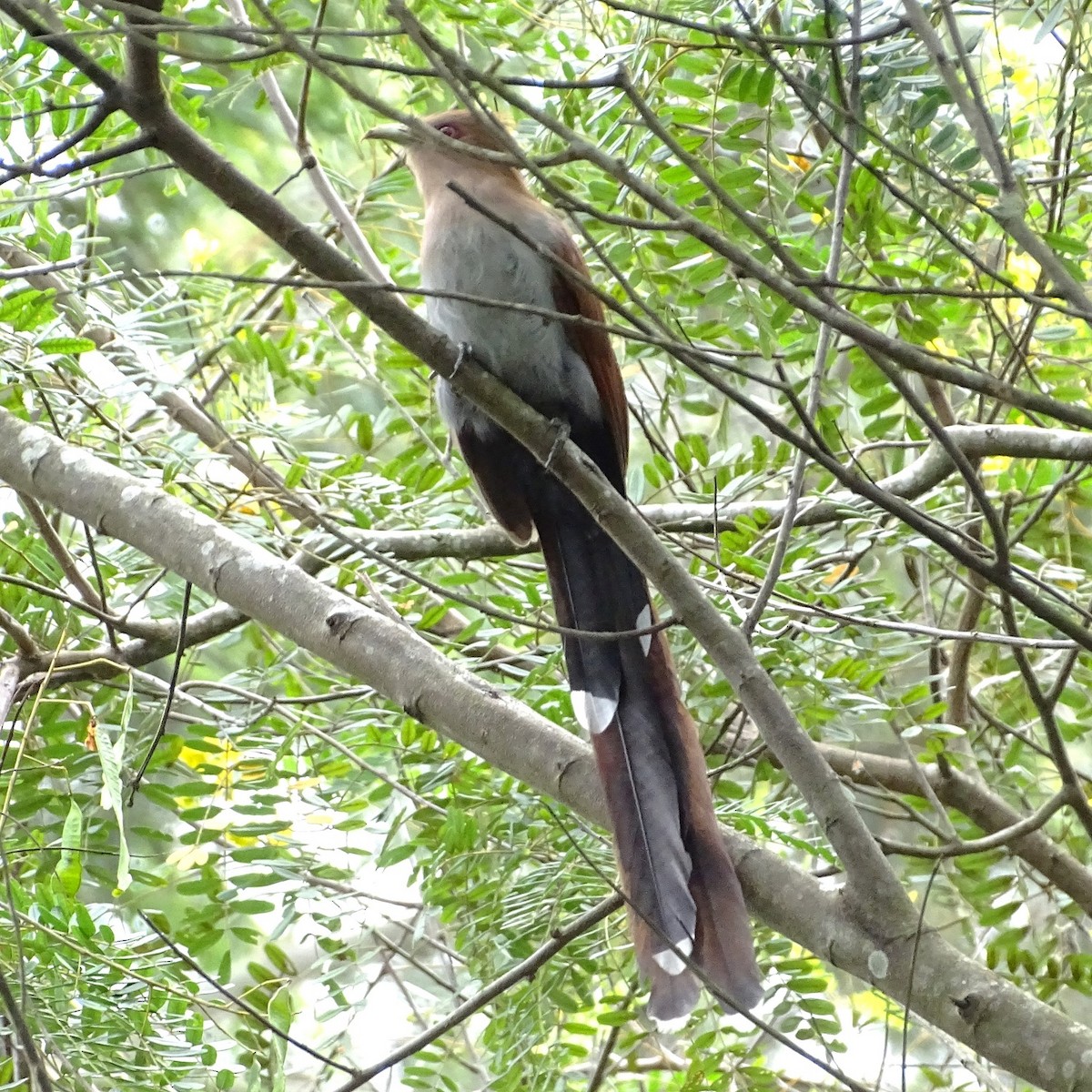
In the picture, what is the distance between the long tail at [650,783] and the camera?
165 centimetres

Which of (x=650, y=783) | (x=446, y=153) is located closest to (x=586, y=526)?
(x=650, y=783)

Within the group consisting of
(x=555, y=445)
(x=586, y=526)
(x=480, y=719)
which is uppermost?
(x=586, y=526)

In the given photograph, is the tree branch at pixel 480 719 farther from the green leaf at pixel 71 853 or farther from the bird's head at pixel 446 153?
the bird's head at pixel 446 153

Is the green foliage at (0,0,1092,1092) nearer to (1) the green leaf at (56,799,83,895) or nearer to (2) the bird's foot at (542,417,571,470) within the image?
(1) the green leaf at (56,799,83,895)

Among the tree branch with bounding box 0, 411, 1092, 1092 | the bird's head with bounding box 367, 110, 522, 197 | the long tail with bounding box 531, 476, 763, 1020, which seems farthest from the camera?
the bird's head with bounding box 367, 110, 522, 197

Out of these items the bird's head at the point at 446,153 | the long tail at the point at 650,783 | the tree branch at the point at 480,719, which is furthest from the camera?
the bird's head at the point at 446,153

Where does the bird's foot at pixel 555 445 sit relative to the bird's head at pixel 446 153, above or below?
below

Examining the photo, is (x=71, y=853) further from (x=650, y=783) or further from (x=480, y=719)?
(x=650, y=783)

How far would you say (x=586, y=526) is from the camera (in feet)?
7.67

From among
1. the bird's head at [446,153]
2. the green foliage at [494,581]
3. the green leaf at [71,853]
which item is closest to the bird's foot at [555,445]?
the green foliage at [494,581]

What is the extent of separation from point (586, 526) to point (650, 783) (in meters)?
0.65

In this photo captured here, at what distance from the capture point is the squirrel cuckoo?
1.70 meters

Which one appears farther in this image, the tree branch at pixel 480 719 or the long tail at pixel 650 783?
the long tail at pixel 650 783

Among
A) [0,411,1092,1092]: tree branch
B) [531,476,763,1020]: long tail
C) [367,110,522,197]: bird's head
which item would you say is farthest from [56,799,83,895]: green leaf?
[367,110,522,197]: bird's head
